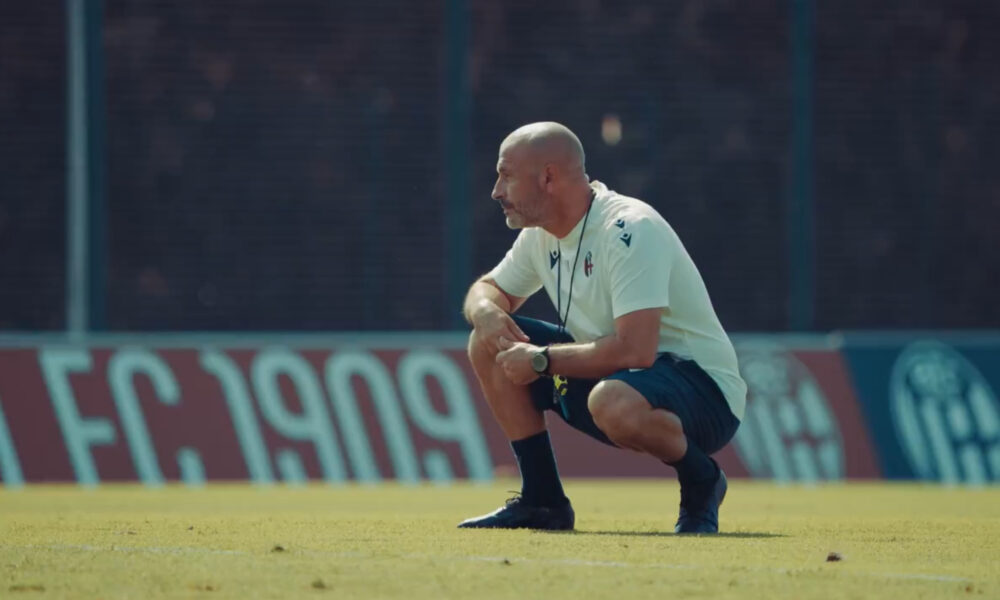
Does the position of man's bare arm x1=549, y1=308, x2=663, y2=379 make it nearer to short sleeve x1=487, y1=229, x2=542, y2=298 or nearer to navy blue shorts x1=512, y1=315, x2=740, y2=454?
navy blue shorts x1=512, y1=315, x2=740, y2=454

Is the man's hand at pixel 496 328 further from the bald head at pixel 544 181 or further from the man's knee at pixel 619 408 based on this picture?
the man's knee at pixel 619 408

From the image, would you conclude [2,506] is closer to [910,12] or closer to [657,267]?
[657,267]

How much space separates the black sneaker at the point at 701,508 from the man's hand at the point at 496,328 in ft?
2.75

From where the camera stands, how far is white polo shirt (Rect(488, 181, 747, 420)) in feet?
22.8

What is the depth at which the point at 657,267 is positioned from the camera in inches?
274

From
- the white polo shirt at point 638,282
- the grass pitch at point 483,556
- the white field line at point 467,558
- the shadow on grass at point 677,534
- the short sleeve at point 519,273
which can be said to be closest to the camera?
the grass pitch at point 483,556

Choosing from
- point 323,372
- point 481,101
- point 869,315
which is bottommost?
point 869,315

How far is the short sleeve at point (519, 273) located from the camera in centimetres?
770

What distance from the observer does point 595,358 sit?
22.9 ft

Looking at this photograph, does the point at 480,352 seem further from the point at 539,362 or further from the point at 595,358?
the point at 595,358

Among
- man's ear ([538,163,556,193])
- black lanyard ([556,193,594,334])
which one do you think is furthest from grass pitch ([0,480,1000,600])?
man's ear ([538,163,556,193])

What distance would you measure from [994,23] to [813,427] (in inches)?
243

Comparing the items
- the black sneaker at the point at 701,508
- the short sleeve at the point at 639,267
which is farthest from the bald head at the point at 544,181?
the black sneaker at the point at 701,508

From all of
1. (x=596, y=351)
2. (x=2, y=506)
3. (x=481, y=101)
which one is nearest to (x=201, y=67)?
(x=481, y=101)
